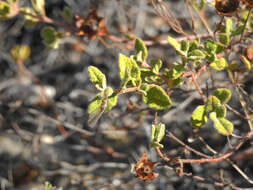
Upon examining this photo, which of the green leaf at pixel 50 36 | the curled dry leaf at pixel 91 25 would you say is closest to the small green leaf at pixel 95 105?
the curled dry leaf at pixel 91 25

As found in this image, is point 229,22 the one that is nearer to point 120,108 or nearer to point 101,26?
point 101,26

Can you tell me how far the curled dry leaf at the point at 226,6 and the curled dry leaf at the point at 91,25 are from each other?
25.5 inches

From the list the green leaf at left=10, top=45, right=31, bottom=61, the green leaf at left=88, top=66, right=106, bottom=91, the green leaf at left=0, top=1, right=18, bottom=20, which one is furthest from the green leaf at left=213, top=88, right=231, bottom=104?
the green leaf at left=10, top=45, right=31, bottom=61

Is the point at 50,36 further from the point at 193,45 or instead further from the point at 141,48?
the point at 193,45

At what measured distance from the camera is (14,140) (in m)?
2.75

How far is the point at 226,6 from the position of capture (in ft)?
3.62

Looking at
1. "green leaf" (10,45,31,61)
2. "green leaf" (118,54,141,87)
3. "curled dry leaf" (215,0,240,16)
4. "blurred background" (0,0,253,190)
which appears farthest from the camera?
"green leaf" (10,45,31,61)

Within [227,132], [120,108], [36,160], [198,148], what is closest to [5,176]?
[36,160]

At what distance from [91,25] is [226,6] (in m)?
0.70

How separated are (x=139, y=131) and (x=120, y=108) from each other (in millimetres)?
297

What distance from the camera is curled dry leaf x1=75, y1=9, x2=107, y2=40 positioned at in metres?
1.56

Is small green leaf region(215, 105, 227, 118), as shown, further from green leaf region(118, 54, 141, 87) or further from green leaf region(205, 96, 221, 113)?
green leaf region(118, 54, 141, 87)

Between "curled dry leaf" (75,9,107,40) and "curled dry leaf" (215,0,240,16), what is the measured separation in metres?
0.65

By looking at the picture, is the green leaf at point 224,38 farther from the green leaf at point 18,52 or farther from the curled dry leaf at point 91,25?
the green leaf at point 18,52
